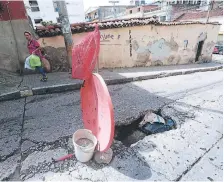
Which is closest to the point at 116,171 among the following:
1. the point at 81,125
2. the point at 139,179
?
the point at 139,179

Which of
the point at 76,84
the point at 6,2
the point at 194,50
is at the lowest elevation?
the point at 194,50

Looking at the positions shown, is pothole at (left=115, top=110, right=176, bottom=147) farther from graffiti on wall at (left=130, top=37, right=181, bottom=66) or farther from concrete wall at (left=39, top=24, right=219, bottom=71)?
graffiti on wall at (left=130, top=37, right=181, bottom=66)

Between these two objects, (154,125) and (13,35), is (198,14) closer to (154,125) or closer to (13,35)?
(13,35)

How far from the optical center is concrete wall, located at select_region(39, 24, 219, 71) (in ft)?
25.6

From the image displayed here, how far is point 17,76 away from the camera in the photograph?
21.0 feet

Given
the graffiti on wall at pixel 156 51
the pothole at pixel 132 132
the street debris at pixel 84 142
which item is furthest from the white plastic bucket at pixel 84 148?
the graffiti on wall at pixel 156 51

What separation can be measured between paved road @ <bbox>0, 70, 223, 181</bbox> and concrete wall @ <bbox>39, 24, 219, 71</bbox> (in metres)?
4.18

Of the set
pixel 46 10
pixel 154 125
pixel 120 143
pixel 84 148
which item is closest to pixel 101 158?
pixel 84 148

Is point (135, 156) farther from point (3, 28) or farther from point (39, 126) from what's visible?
point (3, 28)

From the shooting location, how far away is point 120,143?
9.82 feet

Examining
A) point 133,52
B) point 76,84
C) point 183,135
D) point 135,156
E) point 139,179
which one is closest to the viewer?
point 139,179

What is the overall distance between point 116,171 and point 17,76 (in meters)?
5.70

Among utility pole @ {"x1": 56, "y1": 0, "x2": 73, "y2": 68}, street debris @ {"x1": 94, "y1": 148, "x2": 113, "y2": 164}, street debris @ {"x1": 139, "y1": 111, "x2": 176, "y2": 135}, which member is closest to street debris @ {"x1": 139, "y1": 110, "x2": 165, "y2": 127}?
street debris @ {"x1": 139, "y1": 111, "x2": 176, "y2": 135}

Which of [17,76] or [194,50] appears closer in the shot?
[17,76]
